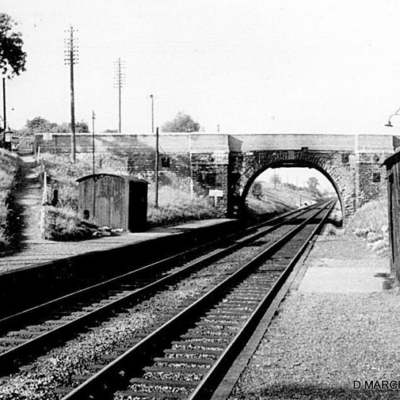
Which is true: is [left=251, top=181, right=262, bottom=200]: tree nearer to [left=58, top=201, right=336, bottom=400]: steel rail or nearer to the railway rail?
the railway rail

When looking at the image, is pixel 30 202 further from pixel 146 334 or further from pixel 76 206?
pixel 146 334

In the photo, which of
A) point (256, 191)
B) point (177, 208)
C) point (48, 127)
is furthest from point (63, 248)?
point (48, 127)

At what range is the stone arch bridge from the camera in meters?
40.3

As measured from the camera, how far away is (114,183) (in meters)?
24.9

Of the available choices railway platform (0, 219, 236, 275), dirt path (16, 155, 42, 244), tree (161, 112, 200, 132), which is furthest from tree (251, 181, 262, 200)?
railway platform (0, 219, 236, 275)

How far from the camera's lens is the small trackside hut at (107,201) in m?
25.0

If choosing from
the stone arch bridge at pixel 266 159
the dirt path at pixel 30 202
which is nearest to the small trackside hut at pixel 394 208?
the dirt path at pixel 30 202

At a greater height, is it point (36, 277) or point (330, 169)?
point (330, 169)

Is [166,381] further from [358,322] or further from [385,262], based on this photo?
[385,262]

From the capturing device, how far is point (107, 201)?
25281 millimetres

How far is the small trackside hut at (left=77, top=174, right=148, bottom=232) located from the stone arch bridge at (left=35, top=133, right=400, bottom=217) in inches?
620

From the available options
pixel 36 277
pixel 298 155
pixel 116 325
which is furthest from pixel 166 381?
pixel 298 155

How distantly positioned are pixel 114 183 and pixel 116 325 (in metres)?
16.1

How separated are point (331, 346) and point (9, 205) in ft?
66.2
